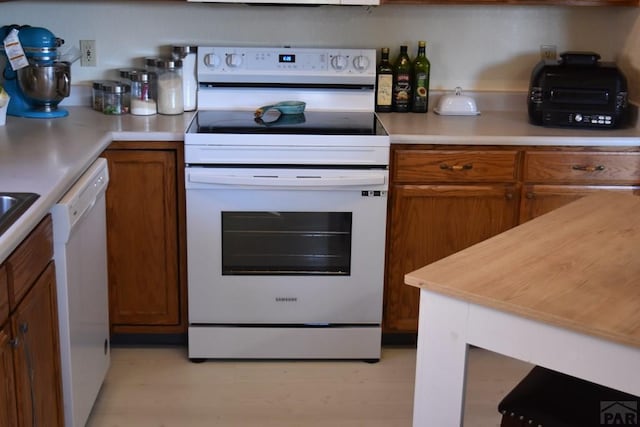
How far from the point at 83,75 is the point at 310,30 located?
3.27 feet

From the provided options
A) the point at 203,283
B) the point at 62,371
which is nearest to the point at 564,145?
the point at 203,283

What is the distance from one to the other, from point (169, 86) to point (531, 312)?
2.22 metres

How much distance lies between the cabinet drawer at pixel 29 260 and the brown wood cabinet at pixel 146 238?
3.09 ft

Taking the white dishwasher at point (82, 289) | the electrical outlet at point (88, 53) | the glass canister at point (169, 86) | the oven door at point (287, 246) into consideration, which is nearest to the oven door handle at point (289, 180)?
the oven door at point (287, 246)

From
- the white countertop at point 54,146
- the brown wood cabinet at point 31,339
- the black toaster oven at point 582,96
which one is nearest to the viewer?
the brown wood cabinet at point 31,339

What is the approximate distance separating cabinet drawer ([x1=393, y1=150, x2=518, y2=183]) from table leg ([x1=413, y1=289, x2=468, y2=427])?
1.50m

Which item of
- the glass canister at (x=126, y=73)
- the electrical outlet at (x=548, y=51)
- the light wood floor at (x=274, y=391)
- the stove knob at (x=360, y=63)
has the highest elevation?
the electrical outlet at (x=548, y=51)

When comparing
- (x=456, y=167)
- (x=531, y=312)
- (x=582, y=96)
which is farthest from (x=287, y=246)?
(x=531, y=312)

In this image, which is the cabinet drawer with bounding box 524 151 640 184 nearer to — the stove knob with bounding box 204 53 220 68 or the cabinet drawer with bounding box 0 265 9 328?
the stove knob with bounding box 204 53 220 68

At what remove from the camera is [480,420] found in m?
2.95

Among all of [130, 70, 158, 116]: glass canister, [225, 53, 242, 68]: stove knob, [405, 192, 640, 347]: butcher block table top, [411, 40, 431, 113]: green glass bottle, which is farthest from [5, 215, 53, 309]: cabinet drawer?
[411, 40, 431, 113]: green glass bottle

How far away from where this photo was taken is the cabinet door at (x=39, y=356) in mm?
2008

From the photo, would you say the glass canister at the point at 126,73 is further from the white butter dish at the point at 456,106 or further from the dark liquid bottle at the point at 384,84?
the white butter dish at the point at 456,106

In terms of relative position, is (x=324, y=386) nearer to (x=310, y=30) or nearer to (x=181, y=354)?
(x=181, y=354)
